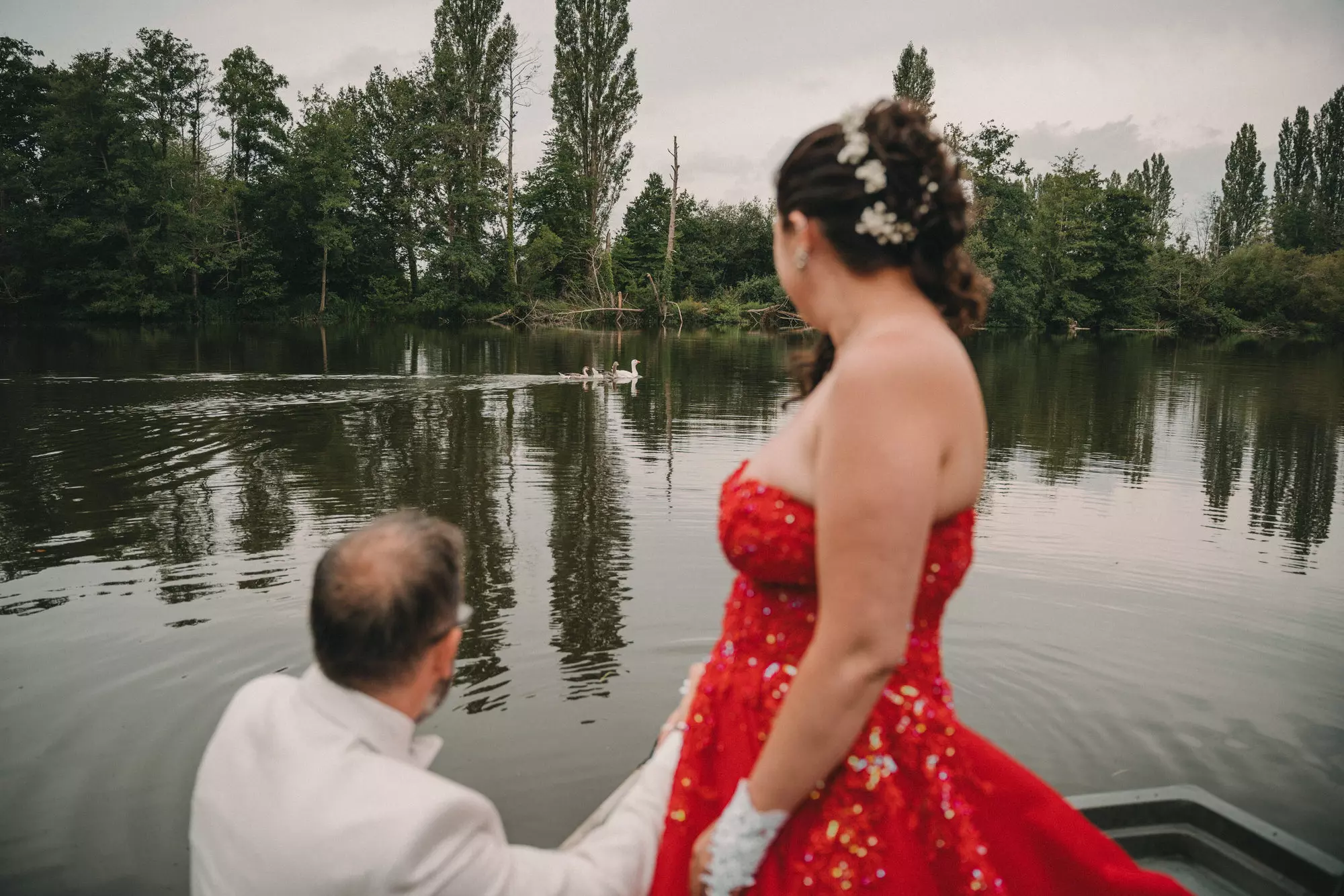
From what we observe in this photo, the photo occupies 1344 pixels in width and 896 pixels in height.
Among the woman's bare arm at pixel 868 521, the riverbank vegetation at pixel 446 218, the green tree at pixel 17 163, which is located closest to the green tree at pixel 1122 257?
the riverbank vegetation at pixel 446 218

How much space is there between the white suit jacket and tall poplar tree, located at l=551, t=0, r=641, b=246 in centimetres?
4593

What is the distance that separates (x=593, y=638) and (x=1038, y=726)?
95.9 inches

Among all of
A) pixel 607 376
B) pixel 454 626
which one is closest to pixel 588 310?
pixel 607 376

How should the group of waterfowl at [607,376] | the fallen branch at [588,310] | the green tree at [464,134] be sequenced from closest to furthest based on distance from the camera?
the group of waterfowl at [607,376], the green tree at [464,134], the fallen branch at [588,310]

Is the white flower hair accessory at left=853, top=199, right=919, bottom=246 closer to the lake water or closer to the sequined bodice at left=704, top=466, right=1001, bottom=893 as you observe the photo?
the sequined bodice at left=704, top=466, right=1001, bottom=893

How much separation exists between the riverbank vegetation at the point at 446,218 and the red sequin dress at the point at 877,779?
32571 mm

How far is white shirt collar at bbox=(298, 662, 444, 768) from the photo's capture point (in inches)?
54.2

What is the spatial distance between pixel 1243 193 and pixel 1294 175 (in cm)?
367

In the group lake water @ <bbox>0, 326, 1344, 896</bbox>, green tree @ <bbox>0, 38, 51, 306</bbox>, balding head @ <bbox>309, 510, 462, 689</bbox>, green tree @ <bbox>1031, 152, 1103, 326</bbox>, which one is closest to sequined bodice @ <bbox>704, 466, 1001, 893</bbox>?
balding head @ <bbox>309, 510, 462, 689</bbox>

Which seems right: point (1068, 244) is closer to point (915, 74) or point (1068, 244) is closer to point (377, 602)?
point (915, 74)

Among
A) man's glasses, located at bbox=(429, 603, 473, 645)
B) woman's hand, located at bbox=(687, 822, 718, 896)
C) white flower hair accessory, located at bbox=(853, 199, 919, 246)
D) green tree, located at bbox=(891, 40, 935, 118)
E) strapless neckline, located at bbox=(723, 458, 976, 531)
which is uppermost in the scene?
green tree, located at bbox=(891, 40, 935, 118)

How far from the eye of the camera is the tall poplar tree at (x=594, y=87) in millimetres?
43938

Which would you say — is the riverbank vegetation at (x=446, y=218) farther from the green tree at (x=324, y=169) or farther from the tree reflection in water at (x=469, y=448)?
the tree reflection in water at (x=469, y=448)

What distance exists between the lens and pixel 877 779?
4.25 feet
